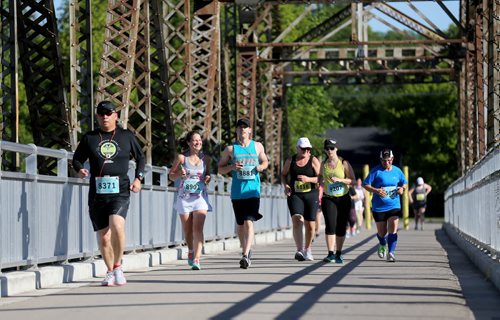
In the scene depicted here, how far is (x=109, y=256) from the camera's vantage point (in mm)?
15398

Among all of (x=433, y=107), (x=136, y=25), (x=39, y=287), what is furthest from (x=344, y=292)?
(x=433, y=107)

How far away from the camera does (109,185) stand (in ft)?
50.3

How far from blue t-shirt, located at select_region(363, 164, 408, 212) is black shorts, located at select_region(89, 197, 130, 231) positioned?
23.5 ft

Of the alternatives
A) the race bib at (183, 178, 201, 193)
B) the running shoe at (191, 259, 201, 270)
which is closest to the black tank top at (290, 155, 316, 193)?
the race bib at (183, 178, 201, 193)

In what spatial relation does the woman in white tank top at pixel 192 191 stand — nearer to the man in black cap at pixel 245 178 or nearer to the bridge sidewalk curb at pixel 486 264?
the man in black cap at pixel 245 178

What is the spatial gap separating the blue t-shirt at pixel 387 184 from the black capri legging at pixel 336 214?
0.84 m

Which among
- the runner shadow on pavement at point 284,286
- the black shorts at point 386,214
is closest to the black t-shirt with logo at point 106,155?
the runner shadow on pavement at point 284,286

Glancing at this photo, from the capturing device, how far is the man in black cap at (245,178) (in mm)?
19172

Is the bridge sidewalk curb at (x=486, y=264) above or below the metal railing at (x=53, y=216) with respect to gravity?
below

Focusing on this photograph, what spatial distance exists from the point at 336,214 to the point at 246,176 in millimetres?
2247

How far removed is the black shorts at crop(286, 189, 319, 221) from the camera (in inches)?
830

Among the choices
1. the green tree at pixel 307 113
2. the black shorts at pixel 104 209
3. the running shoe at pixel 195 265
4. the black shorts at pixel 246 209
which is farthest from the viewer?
the green tree at pixel 307 113

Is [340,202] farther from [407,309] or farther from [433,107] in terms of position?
[433,107]

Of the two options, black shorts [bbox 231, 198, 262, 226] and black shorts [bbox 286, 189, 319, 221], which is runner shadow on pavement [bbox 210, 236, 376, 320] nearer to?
black shorts [bbox 286, 189, 319, 221]
